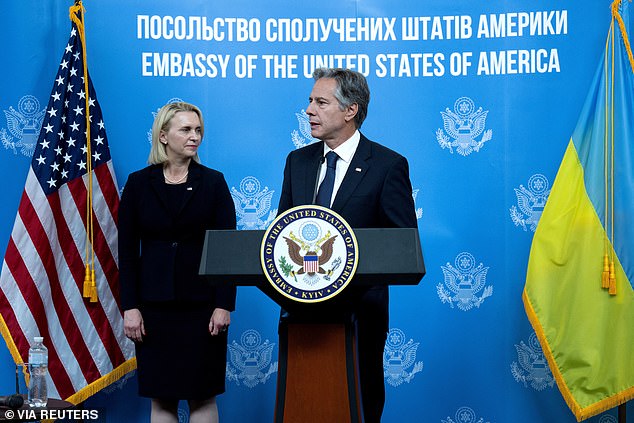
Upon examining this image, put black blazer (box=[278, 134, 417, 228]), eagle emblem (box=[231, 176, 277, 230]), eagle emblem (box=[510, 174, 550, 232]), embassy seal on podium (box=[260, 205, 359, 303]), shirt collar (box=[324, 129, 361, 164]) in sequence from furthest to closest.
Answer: eagle emblem (box=[231, 176, 277, 230])
eagle emblem (box=[510, 174, 550, 232])
shirt collar (box=[324, 129, 361, 164])
black blazer (box=[278, 134, 417, 228])
embassy seal on podium (box=[260, 205, 359, 303])

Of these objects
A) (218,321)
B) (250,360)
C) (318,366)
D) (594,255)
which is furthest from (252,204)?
(318,366)

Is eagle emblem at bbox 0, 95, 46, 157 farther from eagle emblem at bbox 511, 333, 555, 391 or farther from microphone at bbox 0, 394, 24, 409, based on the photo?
eagle emblem at bbox 511, 333, 555, 391

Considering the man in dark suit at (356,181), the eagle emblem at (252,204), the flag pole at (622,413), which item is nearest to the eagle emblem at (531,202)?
the flag pole at (622,413)

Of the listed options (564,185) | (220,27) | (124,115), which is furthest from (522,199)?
(124,115)

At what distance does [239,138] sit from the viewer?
4078 millimetres

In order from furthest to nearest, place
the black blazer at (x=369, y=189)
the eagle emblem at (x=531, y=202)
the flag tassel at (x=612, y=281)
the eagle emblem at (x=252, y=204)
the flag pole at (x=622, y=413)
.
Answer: the eagle emblem at (x=252, y=204) < the eagle emblem at (x=531, y=202) < the flag pole at (x=622, y=413) < the flag tassel at (x=612, y=281) < the black blazer at (x=369, y=189)

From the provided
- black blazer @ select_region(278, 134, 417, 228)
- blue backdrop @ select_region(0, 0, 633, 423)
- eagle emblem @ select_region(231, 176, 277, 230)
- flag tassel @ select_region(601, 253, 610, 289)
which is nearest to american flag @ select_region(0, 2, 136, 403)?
blue backdrop @ select_region(0, 0, 633, 423)

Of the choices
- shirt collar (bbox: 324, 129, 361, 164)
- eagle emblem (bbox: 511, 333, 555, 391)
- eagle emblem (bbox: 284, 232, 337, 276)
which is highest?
shirt collar (bbox: 324, 129, 361, 164)

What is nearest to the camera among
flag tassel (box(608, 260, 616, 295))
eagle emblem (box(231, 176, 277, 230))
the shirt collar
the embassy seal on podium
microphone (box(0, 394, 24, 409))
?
the embassy seal on podium

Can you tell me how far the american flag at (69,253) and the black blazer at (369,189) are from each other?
4.23 feet

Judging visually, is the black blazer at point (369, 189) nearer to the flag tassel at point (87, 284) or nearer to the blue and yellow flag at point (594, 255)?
the blue and yellow flag at point (594, 255)

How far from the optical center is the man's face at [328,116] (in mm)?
2828

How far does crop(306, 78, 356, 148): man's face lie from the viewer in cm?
283

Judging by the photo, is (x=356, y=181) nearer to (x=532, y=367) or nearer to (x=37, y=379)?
(x=37, y=379)
